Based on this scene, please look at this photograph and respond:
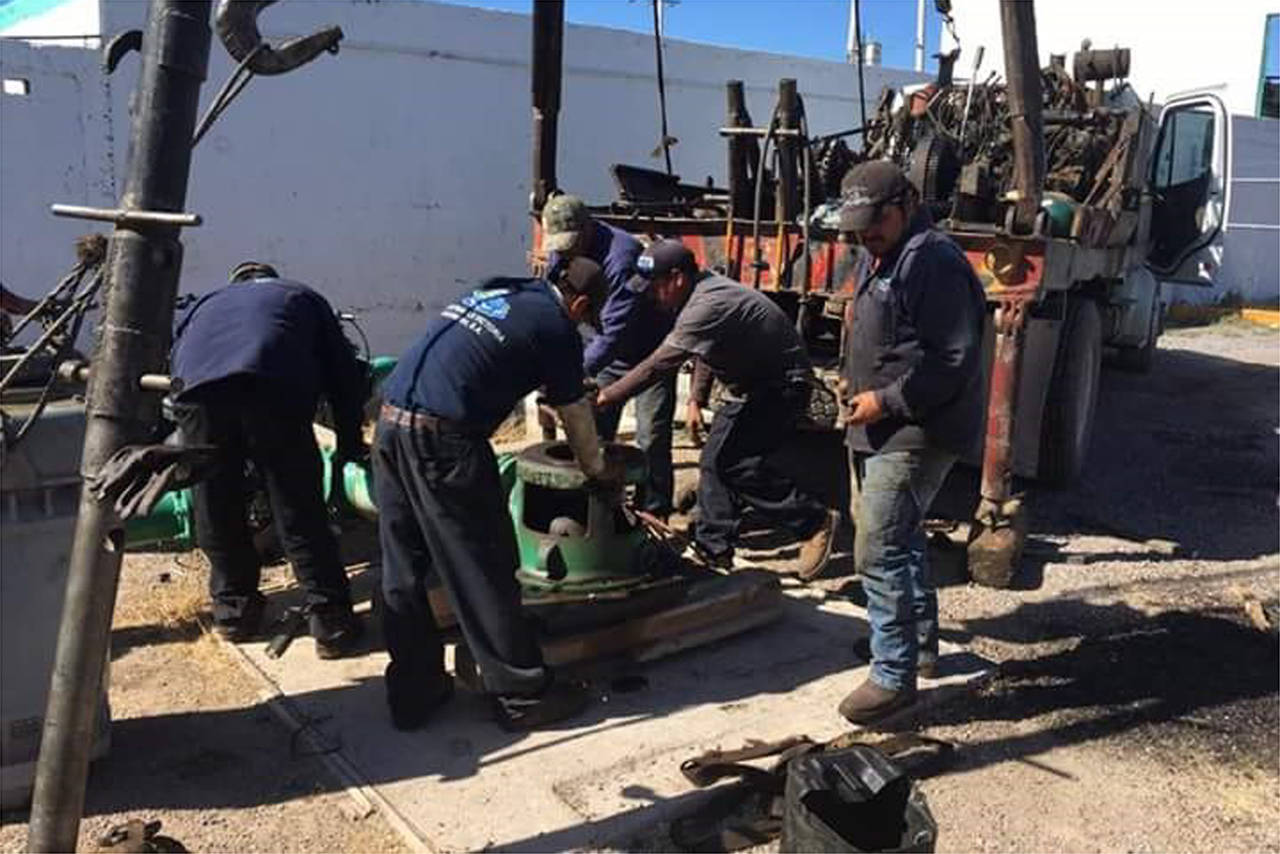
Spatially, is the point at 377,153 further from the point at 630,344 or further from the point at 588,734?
the point at 588,734

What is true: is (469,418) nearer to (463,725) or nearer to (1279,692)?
(463,725)

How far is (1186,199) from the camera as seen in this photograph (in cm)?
866

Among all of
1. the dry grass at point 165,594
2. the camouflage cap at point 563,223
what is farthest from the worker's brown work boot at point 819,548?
the dry grass at point 165,594

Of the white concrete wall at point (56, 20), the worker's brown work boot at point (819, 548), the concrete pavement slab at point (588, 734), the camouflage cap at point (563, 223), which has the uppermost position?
the white concrete wall at point (56, 20)

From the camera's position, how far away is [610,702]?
13.4ft

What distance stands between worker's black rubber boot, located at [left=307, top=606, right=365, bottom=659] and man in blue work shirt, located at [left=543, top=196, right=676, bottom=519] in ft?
4.70

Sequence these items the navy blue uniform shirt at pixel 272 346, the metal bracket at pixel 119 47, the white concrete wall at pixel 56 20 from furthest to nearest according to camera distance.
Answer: the white concrete wall at pixel 56 20 < the navy blue uniform shirt at pixel 272 346 < the metal bracket at pixel 119 47

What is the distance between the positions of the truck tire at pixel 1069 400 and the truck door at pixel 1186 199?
1.80 m

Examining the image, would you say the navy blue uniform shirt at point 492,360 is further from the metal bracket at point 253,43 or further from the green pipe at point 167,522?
the green pipe at point 167,522

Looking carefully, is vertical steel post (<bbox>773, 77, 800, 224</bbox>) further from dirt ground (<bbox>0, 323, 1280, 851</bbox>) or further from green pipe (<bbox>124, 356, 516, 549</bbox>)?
green pipe (<bbox>124, 356, 516, 549</bbox>)

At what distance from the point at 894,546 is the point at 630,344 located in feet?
7.27

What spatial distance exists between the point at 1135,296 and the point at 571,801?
731 cm

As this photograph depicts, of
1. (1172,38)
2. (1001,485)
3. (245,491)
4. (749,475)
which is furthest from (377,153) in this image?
(1172,38)

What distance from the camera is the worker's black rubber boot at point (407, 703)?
381 centimetres
